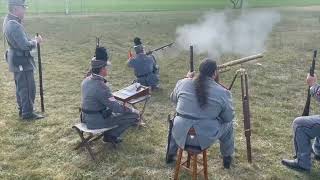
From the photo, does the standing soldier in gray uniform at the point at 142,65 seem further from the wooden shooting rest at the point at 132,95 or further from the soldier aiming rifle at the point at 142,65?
the wooden shooting rest at the point at 132,95

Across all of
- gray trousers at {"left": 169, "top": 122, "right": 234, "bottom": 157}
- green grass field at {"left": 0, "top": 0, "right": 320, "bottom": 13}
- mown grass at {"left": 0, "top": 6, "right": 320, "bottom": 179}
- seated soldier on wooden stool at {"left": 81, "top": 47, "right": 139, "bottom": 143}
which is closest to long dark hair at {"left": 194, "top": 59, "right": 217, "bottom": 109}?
gray trousers at {"left": 169, "top": 122, "right": 234, "bottom": 157}

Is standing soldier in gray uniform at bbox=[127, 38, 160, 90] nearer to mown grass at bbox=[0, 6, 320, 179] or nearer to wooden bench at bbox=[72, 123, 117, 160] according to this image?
mown grass at bbox=[0, 6, 320, 179]

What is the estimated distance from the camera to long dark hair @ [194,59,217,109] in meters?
7.70

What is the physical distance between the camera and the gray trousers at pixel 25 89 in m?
11.6

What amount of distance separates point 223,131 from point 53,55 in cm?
1322

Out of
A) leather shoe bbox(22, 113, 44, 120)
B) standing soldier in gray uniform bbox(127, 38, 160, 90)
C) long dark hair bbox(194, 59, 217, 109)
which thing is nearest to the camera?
long dark hair bbox(194, 59, 217, 109)

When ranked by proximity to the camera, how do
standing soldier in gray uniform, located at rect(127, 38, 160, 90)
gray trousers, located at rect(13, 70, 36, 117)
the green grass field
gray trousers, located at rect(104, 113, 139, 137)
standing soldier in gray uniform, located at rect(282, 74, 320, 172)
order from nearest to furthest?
1. standing soldier in gray uniform, located at rect(282, 74, 320, 172)
2. gray trousers, located at rect(104, 113, 139, 137)
3. gray trousers, located at rect(13, 70, 36, 117)
4. standing soldier in gray uniform, located at rect(127, 38, 160, 90)
5. the green grass field

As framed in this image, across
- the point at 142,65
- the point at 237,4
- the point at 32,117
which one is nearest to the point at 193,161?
the point at 32,117

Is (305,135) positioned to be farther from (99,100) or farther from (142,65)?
(142,65)

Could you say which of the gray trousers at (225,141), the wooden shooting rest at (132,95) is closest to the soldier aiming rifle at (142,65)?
the wooden shooting rest at (132,95)

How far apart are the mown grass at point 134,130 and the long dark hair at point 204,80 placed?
1826 mm

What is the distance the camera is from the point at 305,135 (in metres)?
8.61

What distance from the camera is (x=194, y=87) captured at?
7.83 metres

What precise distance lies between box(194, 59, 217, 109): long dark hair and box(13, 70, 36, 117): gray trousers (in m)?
5.64
